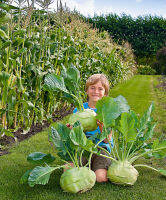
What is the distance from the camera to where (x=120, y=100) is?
Result: 2.37 metres

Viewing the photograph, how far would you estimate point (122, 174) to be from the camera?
2250 millimetres

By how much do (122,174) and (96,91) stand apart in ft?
2.80

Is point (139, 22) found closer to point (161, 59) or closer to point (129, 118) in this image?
point (161, 59)

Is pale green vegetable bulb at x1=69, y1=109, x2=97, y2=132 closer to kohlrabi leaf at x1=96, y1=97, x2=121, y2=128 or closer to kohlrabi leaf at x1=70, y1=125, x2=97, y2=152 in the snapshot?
kohlrabi leaf at x1=96, y1=97, x2=121, y2=128

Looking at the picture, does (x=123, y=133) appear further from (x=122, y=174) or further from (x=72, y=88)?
(x=72, y=88)


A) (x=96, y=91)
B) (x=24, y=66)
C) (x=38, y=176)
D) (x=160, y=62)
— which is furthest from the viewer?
(x=160, y=62)

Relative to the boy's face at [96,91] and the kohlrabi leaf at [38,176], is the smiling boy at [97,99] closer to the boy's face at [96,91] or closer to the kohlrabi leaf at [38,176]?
the boy's face at [96,91]

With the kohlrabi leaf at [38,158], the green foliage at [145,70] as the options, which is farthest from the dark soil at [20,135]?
the green foliage at [145,70]

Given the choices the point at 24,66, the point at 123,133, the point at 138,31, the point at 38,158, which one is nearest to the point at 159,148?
the point at 123,133

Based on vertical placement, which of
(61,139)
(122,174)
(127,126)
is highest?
(127,126)

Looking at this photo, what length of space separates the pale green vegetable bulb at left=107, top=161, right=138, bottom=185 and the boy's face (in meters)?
0.71

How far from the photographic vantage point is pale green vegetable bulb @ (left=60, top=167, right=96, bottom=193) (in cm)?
209

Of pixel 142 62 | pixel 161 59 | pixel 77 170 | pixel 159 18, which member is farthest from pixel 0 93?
pixel 159 18

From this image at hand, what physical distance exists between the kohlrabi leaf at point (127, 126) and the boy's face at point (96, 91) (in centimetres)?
54
